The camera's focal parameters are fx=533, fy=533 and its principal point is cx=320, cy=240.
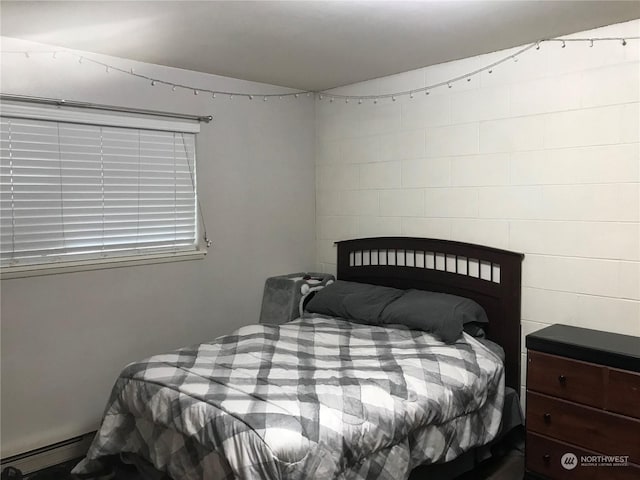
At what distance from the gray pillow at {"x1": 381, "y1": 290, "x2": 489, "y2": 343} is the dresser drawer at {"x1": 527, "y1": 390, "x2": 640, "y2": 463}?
0.53 meters

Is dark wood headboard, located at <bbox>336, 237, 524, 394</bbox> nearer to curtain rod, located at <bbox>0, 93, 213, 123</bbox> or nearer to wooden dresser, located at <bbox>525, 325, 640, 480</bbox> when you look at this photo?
wooden dresser, located at <bbox>525, 325, 640, 480</bbox>

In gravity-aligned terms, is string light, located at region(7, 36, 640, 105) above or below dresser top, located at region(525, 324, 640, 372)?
above

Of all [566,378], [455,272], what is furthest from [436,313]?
[566,378]

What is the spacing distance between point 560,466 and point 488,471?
431mm

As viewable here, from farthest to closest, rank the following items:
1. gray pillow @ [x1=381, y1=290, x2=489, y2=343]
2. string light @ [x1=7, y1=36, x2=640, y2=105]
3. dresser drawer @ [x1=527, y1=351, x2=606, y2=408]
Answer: gray pillow @ [x1=381, y1=290, x2=489, y2=343] < string light @ [x1=7, y1=36, x2=640, y2=105] < dresser drawer @ [x1=527, y1=351, x2=606, y2=408]

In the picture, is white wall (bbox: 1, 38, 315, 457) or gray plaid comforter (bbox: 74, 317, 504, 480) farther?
white wall (bbox: 1, 38, 315, 457)

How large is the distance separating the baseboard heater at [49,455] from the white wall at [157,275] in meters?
0.04

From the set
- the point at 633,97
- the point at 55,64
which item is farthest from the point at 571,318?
the point at 55,64

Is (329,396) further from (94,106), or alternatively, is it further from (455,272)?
(94,106)

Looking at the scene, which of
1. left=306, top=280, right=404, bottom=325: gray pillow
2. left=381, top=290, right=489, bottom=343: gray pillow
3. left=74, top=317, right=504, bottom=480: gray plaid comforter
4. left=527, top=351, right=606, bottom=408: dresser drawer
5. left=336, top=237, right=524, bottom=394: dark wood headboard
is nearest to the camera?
left=74, top=317, right=504, bottom=480: gray plaid comforter

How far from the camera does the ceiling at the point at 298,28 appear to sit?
2516 millimetres

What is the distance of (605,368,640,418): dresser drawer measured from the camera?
8.11ft

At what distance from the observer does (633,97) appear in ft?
9.19

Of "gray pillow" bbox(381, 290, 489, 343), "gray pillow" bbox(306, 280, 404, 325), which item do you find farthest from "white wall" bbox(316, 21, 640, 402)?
"gray pillow" bbox(306, 280, 404, 325)
